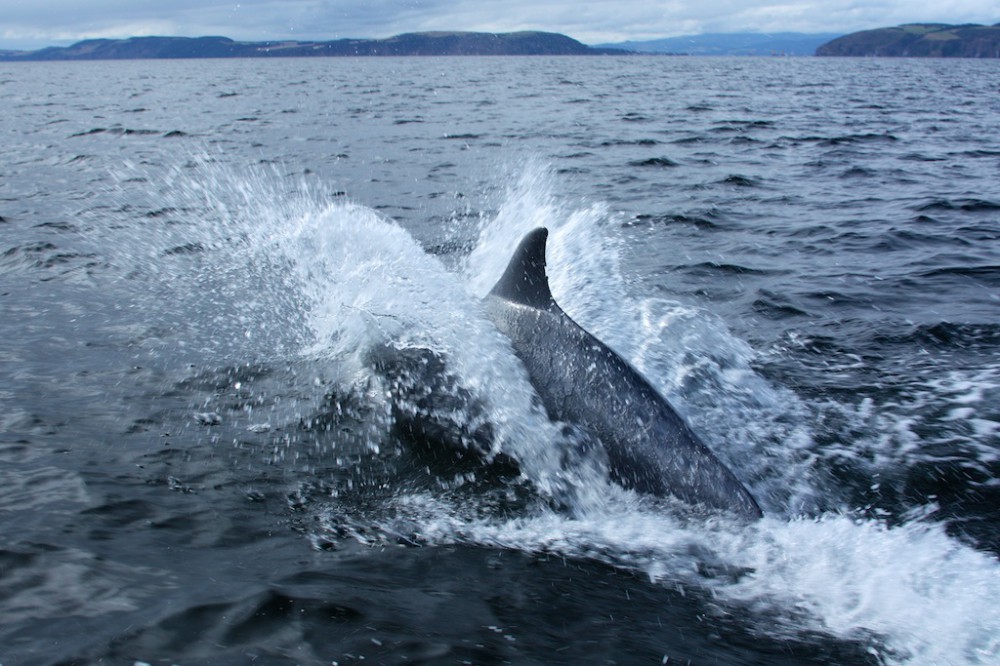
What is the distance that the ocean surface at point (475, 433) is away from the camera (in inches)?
157

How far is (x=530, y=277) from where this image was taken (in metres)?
6.87

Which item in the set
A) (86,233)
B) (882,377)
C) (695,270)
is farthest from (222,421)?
(86,233)

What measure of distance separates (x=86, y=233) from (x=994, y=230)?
1564 cm

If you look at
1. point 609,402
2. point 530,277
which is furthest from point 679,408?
point 530,277

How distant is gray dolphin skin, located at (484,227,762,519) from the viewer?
514cm

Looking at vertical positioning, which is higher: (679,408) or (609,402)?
(609,402)

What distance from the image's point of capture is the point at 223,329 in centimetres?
902

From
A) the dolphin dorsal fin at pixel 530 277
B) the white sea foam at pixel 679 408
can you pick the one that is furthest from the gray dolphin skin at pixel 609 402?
the white sea foam at pixel 679 408

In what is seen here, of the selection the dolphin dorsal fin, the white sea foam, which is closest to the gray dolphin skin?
the dolphin dorsal fin

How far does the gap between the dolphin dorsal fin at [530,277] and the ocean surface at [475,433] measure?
1.64 feet

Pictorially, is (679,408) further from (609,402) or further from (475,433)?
(475,433)

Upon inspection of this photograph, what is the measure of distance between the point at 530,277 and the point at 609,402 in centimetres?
163

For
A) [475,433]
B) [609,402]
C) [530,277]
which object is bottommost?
[475,433]

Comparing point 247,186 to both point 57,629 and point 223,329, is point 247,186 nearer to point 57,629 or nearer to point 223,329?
point 223,329
